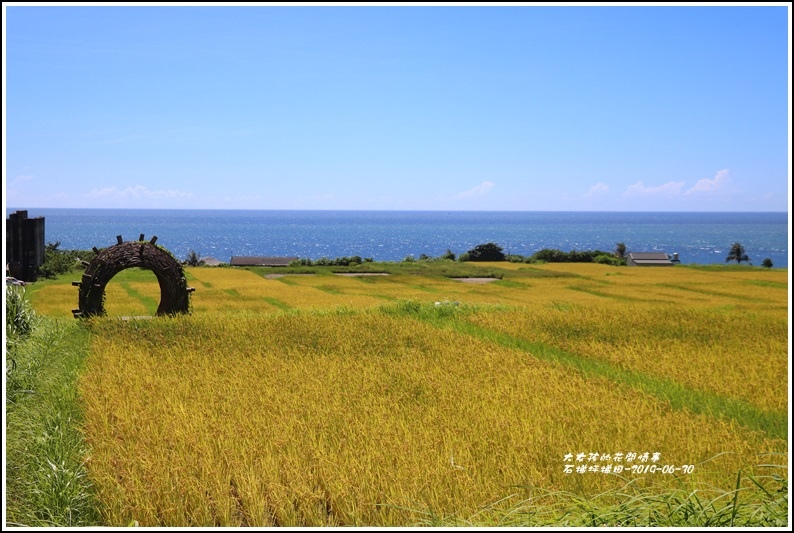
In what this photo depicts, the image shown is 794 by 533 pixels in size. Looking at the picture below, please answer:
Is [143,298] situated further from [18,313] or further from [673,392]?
[673,392]

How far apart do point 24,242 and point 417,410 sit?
378 centimetres

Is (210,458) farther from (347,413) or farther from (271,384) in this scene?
(271,384)

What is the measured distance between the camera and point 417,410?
22.4ft

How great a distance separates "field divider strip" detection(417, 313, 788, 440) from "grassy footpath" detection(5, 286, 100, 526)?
569 cm

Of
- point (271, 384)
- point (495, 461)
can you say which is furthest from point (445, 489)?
point (271, 384)

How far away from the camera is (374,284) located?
21.6 metres

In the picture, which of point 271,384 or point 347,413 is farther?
point 271,384

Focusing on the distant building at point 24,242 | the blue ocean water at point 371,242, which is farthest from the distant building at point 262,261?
the distant building at point 24,242

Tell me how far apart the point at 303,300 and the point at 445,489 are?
12756mm

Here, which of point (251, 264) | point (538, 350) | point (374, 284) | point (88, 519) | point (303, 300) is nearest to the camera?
point (88, 519)

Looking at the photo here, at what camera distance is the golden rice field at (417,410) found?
4.67 metres

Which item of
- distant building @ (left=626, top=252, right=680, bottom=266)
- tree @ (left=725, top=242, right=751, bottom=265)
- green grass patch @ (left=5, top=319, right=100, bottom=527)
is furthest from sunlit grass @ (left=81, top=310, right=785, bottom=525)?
tree @ (left=725, top=242, right=751, bottom=265)

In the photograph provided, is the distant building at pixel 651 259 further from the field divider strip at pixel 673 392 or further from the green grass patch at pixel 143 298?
the green grass patch at pixel 143 298

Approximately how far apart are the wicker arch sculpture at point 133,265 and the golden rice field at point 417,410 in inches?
27.9
